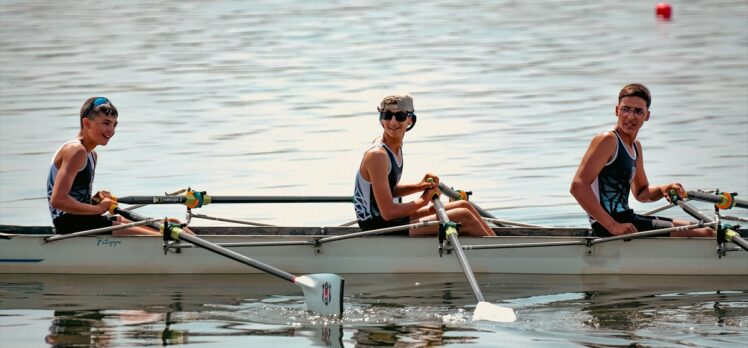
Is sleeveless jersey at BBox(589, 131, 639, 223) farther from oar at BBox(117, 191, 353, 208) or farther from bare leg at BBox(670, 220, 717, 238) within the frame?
oar at BBox(117, 191, 353, 208)

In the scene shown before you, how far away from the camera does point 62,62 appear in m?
36.7

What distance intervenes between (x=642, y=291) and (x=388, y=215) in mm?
2498

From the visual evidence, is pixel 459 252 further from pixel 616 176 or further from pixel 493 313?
pixel 616 176

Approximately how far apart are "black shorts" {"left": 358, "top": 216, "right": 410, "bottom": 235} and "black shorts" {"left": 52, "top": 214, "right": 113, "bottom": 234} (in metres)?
2.59

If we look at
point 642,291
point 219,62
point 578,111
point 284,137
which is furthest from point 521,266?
point 219,62

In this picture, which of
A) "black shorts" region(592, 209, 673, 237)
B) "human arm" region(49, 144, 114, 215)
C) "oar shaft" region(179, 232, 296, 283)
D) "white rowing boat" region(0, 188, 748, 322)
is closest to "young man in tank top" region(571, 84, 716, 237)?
"black shorts" region(592, 209, 673, 237)

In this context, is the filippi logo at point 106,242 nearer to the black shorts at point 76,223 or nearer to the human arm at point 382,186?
the black shorts at point 76,223

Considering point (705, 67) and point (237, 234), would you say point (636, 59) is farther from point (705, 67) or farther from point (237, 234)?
point (237, 234)

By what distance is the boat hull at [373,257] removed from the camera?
13875mm

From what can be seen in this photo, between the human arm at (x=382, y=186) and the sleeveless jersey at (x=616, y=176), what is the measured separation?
66.0 inches

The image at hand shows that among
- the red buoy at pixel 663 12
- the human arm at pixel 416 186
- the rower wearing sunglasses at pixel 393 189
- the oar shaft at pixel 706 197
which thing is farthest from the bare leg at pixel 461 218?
the red buoy at pixel 663 12

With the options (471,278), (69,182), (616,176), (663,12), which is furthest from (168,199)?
(663,12)

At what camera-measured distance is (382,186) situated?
13477 mm

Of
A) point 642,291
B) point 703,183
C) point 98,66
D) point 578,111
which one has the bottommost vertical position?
point 642,291
